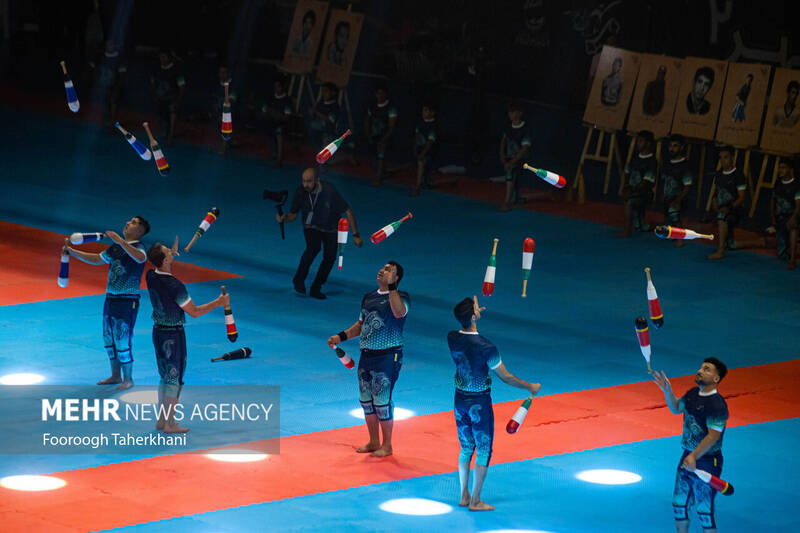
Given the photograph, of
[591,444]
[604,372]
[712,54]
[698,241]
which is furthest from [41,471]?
[712,54]

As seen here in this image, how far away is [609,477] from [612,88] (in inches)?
653

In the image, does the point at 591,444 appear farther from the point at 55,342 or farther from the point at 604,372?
the point at 55,342

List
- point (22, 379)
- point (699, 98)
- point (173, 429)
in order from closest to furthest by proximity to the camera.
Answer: point (173, 429) < point (22, 379) < point (699, 98)

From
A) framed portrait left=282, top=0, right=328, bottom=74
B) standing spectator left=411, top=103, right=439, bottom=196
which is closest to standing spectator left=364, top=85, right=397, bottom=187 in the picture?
standing spectator left=411, top=103, right=439, bottom=196

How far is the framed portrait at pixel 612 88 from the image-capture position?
93.8 ft

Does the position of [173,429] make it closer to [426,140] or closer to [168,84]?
[426,140]

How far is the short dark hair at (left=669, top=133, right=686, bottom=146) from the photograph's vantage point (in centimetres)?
2531

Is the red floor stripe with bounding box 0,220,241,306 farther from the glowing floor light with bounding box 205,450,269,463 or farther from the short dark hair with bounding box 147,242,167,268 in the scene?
the glowing floor light with bounding box 205,450,269,463

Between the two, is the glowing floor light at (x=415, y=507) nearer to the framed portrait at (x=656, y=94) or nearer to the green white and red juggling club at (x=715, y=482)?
the green white and red juggling club at (x=715, y=482)

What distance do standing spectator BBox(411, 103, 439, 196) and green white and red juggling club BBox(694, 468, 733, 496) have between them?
59.3 ft

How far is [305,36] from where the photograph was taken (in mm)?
33938

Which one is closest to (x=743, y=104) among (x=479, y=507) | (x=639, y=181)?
(x=639, y=181)

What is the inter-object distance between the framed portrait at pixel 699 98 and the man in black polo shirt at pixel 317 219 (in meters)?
10.0

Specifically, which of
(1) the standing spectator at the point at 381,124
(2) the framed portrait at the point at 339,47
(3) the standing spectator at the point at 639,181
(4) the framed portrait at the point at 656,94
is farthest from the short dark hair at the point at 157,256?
(2) the framed portrait at the point at 339,47
